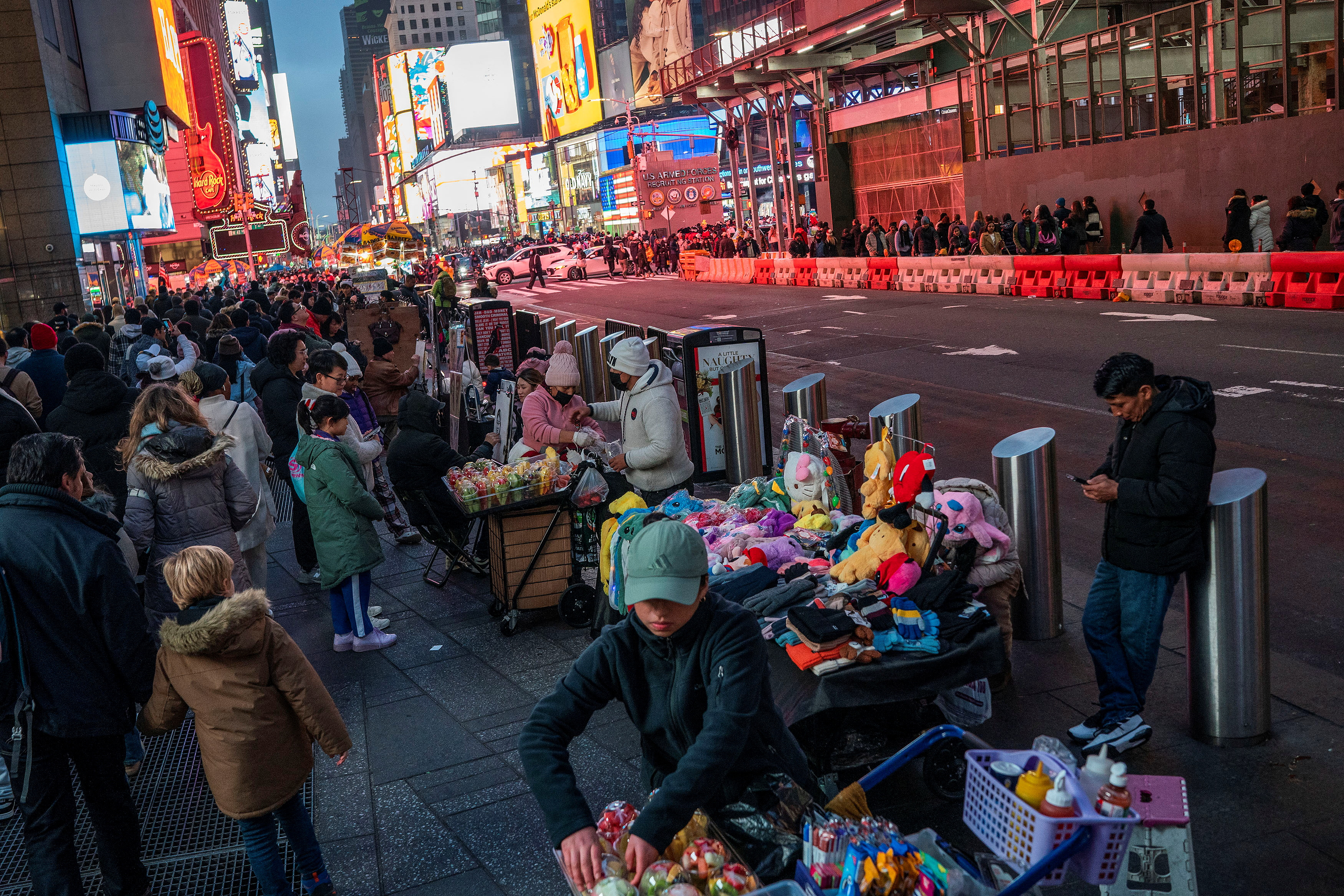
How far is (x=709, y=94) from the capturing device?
165 ft

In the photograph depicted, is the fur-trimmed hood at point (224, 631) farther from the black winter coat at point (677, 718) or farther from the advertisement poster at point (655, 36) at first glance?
the advertisement poster at point (655, 36)

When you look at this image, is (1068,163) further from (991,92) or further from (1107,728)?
(1107,728)

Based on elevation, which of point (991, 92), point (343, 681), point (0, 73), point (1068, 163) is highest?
point (0, 73)

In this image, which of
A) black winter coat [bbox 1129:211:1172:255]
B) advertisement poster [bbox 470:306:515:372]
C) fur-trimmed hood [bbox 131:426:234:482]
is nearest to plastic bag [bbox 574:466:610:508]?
fur-trimmed hood [bbox 131:426:234:482]

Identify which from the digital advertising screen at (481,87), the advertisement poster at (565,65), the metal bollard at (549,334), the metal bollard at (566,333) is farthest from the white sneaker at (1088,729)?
the digital advertising screen at (481,87)

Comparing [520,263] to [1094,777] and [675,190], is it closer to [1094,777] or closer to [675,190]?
[675,190]

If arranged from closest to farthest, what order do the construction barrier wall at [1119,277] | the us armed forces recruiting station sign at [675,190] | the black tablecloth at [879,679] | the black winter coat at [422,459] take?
the black tablecloth at [879,679]
the black winter coat at [422,459]
the construction barrier wall at [1119,277]
the us armed forces recruiting station sign at [675,190]

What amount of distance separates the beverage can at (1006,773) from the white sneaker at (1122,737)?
2.02 m

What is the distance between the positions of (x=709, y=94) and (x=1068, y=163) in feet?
70.3

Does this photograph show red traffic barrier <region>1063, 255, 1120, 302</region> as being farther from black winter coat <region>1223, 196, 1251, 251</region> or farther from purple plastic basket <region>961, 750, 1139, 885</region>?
purple plastic basket <region>961, 750, 1139, 885</region>

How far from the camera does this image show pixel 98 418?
7664 mm

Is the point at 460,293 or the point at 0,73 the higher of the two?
the point at 0,73

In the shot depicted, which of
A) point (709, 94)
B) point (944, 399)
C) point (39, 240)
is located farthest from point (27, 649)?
point (709, 94)

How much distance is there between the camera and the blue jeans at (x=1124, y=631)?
4906 mm
